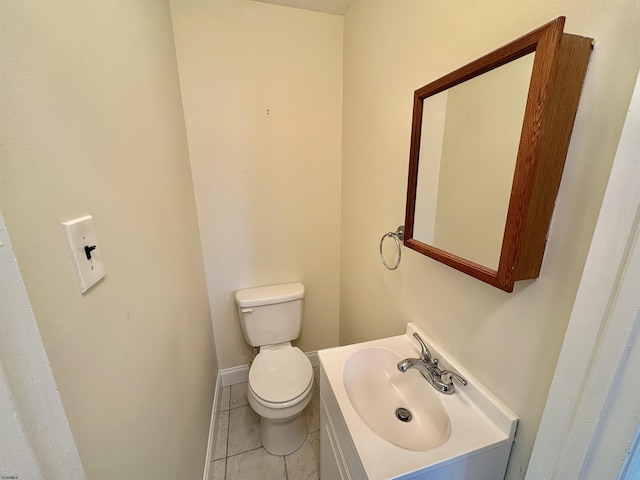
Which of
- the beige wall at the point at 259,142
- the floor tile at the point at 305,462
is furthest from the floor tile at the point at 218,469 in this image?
the beige wall at the point at 259,142

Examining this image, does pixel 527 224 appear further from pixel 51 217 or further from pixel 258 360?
pixel 258 360

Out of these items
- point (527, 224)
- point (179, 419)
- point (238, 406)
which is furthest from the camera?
point (238, 406)

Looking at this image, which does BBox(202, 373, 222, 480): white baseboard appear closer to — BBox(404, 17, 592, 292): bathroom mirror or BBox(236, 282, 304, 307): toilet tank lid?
BBox(236, 282, 304, 307): toilet tank lid

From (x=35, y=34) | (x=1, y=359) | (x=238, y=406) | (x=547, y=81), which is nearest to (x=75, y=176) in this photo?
(x=35, y=34)

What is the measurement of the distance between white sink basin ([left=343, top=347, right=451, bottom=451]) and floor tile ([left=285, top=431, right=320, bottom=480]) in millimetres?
789

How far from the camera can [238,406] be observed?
177 cm

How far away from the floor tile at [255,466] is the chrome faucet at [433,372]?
1062 mm

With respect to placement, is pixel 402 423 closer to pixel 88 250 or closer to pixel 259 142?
pixel 88 250

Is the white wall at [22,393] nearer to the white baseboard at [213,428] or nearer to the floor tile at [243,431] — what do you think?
the white baseboard at [213,428]

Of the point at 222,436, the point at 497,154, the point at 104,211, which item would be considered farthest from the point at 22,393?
the point at 222,436

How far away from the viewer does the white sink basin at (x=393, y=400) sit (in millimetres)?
848

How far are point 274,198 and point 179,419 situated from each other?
1.19 m

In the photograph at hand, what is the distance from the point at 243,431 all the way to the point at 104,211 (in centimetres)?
162

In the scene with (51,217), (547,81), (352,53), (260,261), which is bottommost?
(260,261)
